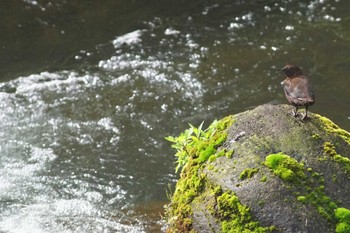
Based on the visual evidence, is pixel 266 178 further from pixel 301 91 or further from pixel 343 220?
pixel 301 91

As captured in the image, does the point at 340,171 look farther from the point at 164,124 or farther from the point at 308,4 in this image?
the point at 308,4

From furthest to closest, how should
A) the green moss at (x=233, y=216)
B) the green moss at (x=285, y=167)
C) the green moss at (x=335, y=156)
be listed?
the green moss at (x=335, y=156)
the green moss at (x=285, y=167)
the green moss at (x=233, y=216)

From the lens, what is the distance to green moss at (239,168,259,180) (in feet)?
13.7

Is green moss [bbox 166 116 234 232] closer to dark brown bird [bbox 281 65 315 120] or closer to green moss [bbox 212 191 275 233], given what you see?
green moss [bbox 212 191 275 233]

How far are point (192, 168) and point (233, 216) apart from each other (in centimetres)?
61

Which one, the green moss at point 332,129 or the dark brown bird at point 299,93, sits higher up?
the dark brown bird at point 299,93

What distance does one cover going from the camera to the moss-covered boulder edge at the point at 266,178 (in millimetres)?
4012

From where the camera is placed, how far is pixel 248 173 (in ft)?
13.7

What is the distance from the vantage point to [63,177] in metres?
7.04

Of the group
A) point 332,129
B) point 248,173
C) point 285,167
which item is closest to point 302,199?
point 285,167

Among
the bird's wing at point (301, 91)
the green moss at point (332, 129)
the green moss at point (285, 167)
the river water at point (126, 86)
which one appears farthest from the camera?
the river water at point (126, 86)

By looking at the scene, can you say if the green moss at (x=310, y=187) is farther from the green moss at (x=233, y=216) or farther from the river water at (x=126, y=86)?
the river water at (x=126, y=86)

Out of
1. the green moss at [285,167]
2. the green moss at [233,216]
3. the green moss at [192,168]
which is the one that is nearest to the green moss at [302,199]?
the green moss at [285,167]

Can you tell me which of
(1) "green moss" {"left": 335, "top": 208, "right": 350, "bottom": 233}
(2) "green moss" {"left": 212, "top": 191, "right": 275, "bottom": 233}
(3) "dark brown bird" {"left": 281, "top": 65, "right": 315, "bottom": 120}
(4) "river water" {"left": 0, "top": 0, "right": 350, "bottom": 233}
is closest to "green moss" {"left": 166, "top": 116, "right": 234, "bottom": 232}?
(2) "green moss" {"left": 212, "top": 191, "right": 275, "bottom": 233}
